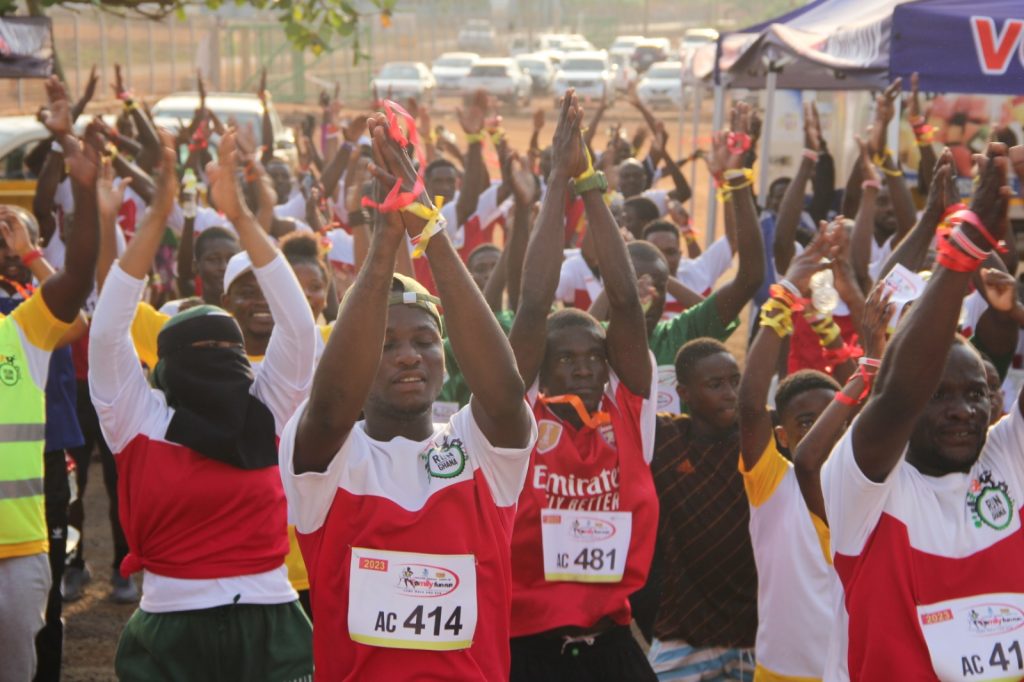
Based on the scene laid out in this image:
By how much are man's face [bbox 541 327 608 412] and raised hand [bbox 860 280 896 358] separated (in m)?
0.94

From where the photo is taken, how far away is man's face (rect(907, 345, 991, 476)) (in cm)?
374

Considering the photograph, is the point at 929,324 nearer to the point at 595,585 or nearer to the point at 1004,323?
the point at 595,585

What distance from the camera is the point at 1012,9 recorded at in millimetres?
6867

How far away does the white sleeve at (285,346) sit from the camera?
4.47 m

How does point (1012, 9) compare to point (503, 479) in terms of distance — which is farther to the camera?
point (1012, 9)

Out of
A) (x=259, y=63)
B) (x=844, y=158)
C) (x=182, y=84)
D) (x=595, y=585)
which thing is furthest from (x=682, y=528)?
(x=259, y=63)

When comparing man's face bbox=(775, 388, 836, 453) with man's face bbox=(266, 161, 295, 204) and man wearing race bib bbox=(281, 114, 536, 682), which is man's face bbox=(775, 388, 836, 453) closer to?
man wearing race bib bbox=(281, 114, 536, 682)

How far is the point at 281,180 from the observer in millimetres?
11820

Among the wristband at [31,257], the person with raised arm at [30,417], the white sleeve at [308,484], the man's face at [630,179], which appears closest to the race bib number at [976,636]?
the white sleeve at [308,484]

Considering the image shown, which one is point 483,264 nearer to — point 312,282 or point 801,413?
point 312,282

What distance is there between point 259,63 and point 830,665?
4220 cm

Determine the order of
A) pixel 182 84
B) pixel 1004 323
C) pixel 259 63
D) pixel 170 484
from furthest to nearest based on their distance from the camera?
1. pixel 259 63
2. pixel 182 84
3. pixel 1004 323
4. pixel 170 484

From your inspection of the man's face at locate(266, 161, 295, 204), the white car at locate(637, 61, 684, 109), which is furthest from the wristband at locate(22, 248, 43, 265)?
the white car at locate(637, 61, 684, 109)

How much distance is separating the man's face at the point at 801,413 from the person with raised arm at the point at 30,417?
2.54 metres
